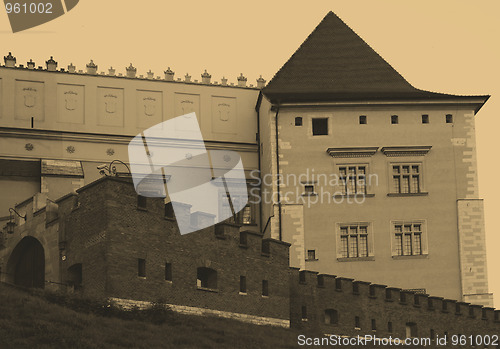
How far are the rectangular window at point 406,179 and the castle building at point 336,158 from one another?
0.18 ft

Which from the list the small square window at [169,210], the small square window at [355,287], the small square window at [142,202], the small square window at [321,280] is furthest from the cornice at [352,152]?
the small square window at [142,202]

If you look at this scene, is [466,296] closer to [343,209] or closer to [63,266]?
[343,209]

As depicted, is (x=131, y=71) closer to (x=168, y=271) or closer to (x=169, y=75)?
(x=169, y=75)

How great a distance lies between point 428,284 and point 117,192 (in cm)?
2195

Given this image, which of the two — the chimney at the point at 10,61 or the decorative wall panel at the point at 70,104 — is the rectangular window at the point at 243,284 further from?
the chimney at the point at 10,61

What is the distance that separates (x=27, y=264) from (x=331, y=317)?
39.1 feet

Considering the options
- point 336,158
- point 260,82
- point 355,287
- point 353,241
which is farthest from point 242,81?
point 355,287

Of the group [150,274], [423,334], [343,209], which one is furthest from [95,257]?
[343,209]

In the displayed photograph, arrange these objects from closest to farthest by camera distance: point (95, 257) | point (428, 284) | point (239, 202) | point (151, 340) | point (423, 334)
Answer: point (151, 340)
point (95, 257)
point (423, 334)
point (428, 284)
point (239, 202)

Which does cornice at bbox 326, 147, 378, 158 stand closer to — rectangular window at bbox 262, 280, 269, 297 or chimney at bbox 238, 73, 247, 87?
chimney at bbox 238, 73, 247, 87

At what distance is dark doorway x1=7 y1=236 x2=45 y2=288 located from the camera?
46.8 meters

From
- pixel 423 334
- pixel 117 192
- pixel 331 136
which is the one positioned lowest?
pixel 423 334

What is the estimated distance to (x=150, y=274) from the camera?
139 ft

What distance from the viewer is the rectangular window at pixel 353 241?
5991 cm
